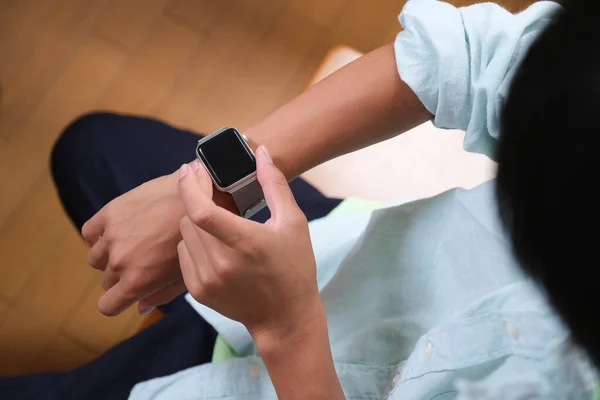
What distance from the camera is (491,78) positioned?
0.44 m

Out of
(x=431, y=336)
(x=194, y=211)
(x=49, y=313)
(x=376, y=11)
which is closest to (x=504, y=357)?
(x=431, y=336)

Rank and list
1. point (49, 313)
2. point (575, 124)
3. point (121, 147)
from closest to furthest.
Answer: point (575, 124) < point (121, 147) < point (49, 313)

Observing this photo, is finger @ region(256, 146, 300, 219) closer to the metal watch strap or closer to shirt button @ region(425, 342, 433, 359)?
the metal watch strap

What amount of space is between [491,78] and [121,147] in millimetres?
547

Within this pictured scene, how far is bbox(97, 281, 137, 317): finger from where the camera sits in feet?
1.74

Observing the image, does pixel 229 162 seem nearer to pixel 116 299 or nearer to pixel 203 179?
pixel 203 179

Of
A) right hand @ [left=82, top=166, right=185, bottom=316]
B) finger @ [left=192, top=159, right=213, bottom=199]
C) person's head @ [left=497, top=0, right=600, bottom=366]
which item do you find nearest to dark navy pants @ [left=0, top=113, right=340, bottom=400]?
right hand @ [left=82, top=166, right=185, bottom=316]

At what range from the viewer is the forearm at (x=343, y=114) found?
1.67 feet

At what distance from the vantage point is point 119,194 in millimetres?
738

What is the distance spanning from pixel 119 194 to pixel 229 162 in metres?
0.34

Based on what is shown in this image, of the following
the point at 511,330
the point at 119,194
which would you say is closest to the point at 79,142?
the point at 119,194

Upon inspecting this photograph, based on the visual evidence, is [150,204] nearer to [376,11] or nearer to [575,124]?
[575,124]

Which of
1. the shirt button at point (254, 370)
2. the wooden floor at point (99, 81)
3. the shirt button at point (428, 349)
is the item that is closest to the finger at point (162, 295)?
the shirt button at point (254, 370)

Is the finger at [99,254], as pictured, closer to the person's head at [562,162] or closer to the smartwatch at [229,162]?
the smartwatch at [229,162]
